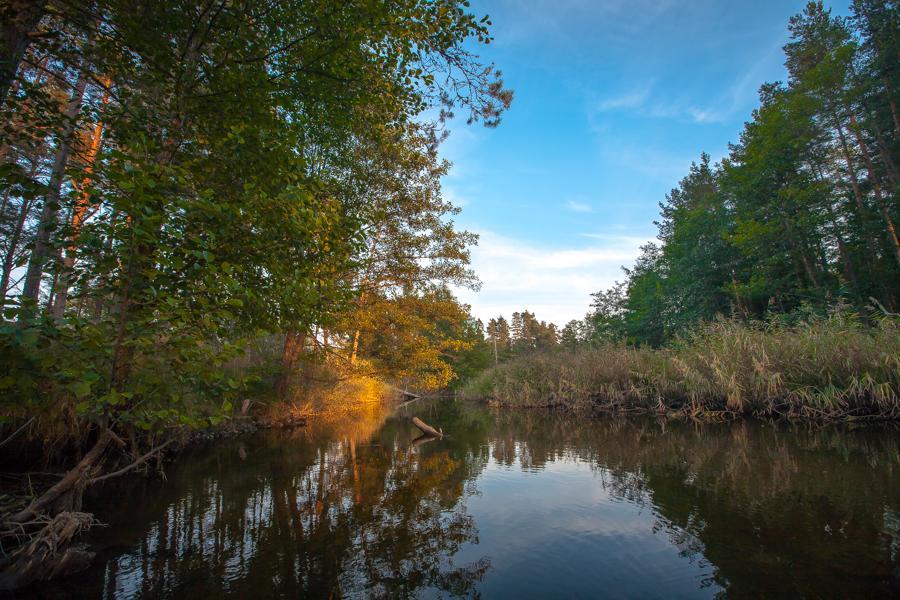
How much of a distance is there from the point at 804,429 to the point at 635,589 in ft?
34.1

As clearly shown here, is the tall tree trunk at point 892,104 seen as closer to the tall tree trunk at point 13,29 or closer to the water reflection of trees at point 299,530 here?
the water reflection of trees at point 299,530

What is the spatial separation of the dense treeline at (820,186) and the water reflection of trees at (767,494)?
40.8ft

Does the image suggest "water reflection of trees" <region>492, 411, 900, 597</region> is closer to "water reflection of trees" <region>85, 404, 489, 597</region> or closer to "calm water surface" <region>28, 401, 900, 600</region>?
"calm water surface" <region>28, 401, 900, 600</region>

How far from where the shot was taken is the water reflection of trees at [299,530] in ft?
12.2

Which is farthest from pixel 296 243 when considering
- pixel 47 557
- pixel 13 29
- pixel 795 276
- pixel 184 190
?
pixel 795 276

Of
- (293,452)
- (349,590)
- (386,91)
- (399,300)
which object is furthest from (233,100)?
(399,300)

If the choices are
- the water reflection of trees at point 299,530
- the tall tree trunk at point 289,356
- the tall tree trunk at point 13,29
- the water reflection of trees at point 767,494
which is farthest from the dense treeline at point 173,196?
the tall tree trunk at point 289,356

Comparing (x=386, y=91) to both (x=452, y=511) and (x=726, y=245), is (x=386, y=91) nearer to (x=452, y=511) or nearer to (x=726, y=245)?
(x=452, y=511)

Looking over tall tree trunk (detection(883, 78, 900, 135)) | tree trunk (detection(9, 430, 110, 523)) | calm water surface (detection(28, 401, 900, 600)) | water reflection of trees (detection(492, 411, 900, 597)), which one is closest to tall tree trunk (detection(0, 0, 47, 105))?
tree trunk (detection(9, 430, 110, 523))

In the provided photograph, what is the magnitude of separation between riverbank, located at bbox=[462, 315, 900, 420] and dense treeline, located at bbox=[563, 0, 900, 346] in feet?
20.6

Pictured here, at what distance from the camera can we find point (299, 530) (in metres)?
4.96

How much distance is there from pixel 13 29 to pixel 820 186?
32.0m

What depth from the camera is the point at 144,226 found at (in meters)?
3.14

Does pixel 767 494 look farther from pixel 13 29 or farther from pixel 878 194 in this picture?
pixel 878 194
